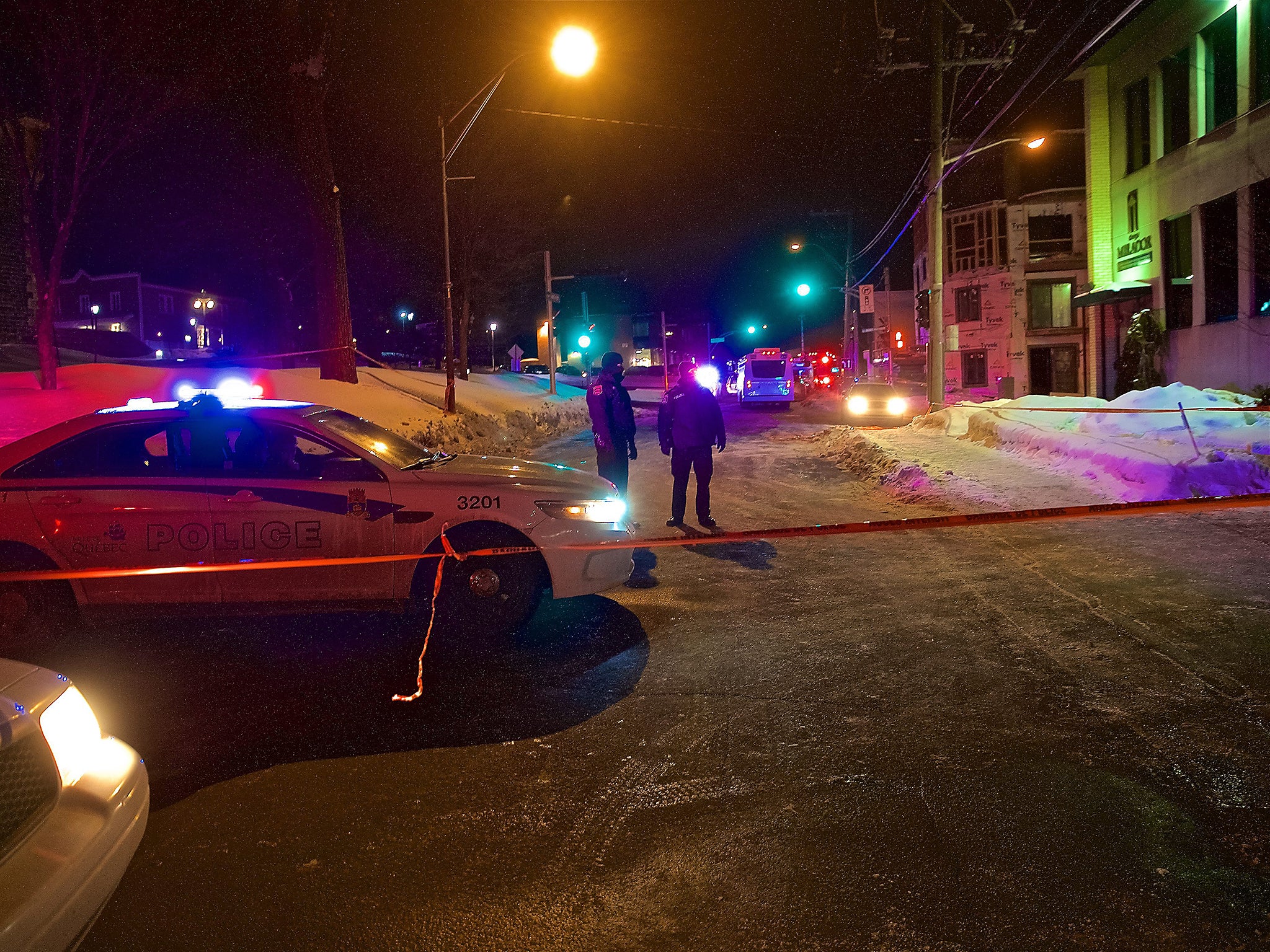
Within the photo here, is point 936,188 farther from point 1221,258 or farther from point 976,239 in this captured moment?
point 976,239

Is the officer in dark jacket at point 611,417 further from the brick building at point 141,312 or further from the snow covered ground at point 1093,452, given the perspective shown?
the brick building at point 141,312

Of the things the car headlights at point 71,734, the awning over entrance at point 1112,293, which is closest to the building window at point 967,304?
the awning over entrance at point 1112,293

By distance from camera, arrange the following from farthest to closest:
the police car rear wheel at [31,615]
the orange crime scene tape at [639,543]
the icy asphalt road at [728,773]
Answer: the police car rear wheel at [31,615] < the orange crime scene tape at [639,543] < the icy asphalt road at [728,773]

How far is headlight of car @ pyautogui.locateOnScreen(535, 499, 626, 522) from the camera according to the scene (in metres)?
6.21

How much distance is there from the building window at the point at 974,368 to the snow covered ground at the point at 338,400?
87.8ft

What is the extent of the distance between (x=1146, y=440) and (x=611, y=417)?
7.24m

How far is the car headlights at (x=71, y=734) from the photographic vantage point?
2.86 meters

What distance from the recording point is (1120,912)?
3.00 metres

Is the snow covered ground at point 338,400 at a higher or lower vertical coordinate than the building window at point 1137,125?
lower

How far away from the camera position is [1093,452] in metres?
12.5

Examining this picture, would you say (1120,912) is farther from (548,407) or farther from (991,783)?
(548,407)

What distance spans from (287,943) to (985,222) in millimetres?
49689

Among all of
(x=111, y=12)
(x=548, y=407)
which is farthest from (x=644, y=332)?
(x=111, y=12)

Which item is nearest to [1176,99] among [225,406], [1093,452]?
[1093,452]
